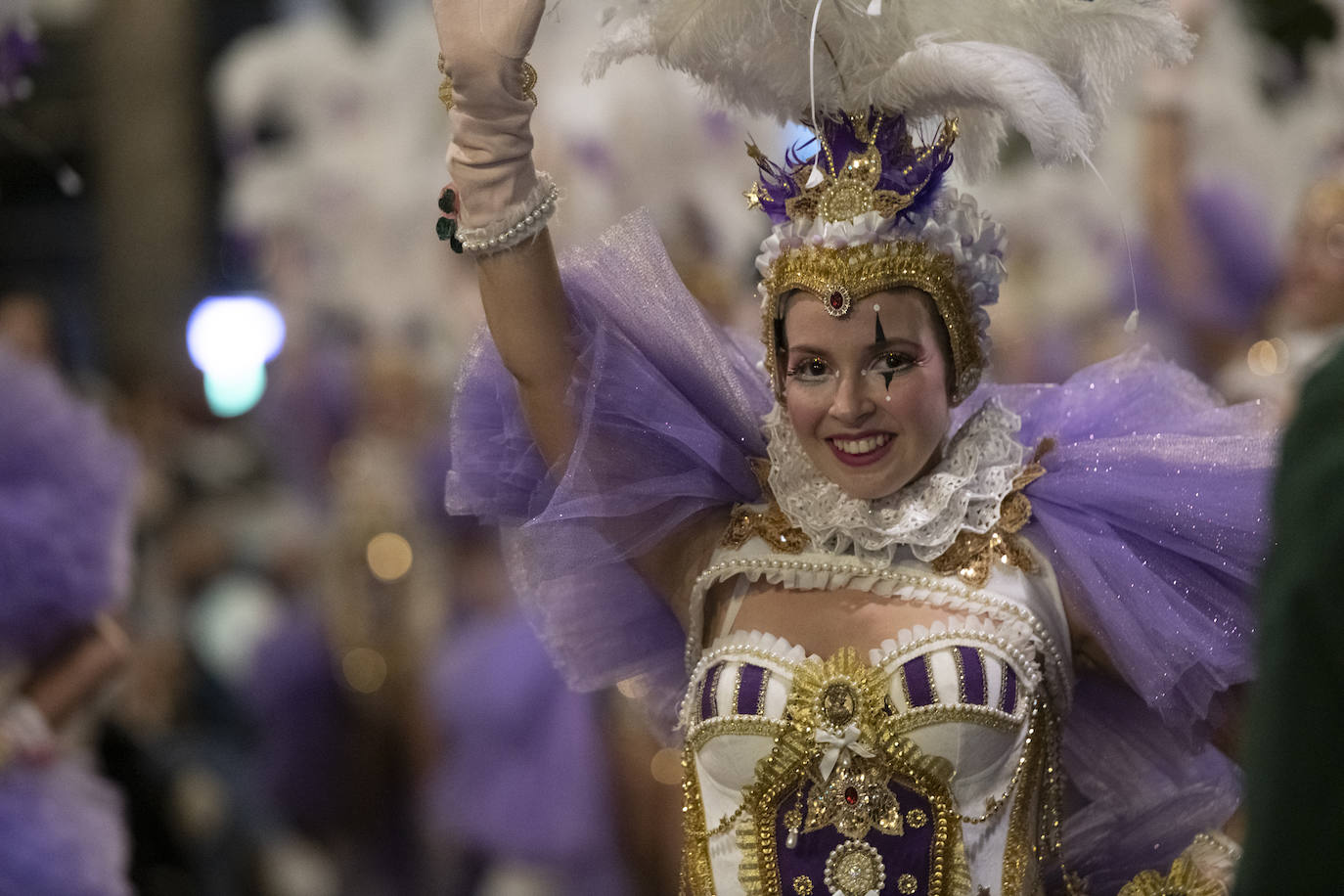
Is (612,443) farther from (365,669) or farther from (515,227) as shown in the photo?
(365,669)

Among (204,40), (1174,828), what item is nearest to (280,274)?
(204,40)

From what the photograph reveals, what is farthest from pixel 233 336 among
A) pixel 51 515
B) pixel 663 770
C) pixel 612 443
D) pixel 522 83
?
pixel 522 83

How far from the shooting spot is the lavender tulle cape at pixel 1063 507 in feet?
8.95

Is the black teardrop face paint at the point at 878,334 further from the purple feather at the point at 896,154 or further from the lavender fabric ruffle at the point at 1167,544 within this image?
the lavender fabric ruffle at the point at 1167,544

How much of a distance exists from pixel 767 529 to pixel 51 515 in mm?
2107

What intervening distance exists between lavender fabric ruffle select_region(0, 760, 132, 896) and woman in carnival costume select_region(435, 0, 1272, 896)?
5.67 ft

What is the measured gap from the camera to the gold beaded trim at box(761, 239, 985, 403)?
2.67 meters

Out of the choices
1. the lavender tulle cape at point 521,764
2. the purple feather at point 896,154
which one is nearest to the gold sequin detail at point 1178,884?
the purple feather at point 896,154

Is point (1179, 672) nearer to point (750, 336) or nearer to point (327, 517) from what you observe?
point (750, 336)

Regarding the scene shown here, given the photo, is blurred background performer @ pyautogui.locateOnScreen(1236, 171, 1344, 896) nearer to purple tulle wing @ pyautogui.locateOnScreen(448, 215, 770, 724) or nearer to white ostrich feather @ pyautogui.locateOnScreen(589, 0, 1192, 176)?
white ostrich feather @ pyautogui.locateOnScreen(589, 0, 1192, 176)

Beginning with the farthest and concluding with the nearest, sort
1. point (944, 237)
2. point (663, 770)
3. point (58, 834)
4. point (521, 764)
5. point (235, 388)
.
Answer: point (235, 388)
point (521, 764)
point (663, 770)
point (58, 834)
point (944, 237)

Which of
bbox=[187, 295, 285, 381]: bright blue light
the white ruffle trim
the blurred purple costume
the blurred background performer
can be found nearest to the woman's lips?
the white ruffle trim

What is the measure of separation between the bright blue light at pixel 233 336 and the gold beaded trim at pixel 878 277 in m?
7.09

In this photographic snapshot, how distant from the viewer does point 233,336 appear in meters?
10.3
